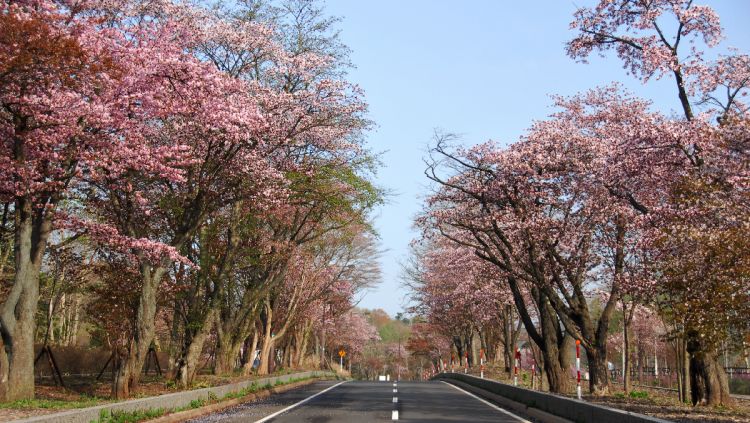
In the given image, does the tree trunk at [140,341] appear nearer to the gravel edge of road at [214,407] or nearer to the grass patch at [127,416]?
the gravel edge of road at [214,407]

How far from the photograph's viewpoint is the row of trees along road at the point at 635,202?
44.2 feet

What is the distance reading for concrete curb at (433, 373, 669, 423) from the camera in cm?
1196

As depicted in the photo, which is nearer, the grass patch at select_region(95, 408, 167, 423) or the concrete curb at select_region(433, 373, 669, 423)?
the concrete curb at select_region(433, 373, 669, 423)

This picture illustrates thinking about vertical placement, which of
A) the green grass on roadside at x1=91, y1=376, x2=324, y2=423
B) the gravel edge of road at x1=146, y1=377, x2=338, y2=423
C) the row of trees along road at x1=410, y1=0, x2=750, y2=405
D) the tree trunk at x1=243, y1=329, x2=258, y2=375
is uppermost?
the row of trees along road at x1=410, y1=0, x2=750, y2=405

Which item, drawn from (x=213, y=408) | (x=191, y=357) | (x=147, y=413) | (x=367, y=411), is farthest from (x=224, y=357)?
(x=147, y=413)

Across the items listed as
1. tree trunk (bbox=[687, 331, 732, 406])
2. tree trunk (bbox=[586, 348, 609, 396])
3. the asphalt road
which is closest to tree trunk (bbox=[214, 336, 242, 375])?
the asphalt road

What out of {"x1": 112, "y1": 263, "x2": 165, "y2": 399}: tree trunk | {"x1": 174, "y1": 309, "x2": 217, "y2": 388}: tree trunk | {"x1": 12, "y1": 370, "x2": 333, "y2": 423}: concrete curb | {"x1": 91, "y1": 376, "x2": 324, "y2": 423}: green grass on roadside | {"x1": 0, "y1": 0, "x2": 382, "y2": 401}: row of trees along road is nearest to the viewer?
{"x1": 12, "y1": 370, "x2": 333, "y2": 423}: concrete curb

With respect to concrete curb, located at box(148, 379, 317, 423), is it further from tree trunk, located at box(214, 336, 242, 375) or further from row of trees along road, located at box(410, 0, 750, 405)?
row of trees along road, located at box(410, 0, 750, 405)

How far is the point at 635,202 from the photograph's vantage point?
1844cm

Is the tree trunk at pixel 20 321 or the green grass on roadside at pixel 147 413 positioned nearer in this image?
the green grass on roadside at pixel 147 413

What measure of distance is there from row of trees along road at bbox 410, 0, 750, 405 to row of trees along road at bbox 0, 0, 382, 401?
580cm

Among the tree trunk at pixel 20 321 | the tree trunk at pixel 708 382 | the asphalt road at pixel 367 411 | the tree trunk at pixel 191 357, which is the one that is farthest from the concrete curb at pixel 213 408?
the tree trunk at pixel 708 382

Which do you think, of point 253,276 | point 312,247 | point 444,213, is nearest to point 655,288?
point 444,213

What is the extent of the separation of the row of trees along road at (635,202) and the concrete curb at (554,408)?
2.22m
